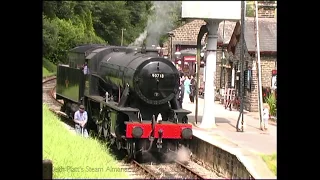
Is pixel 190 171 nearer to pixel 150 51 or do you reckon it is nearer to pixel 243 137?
pixel 243 137

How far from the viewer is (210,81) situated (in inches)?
266

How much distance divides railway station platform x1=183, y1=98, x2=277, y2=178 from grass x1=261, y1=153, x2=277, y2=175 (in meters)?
0.04

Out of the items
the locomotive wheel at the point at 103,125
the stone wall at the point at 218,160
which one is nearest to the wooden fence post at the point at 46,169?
the stone wall at the point at 218,160

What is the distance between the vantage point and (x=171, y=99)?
5.82 meters

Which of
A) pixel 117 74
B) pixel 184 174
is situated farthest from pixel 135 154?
pixel 117 74

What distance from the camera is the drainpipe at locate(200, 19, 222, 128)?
255 inches

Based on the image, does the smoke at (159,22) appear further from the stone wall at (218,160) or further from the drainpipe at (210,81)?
the stone wall at (218,160)

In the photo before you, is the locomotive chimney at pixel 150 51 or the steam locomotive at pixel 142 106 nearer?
the steam locomotive at pixel 142 106

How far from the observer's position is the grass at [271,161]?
3733 mm

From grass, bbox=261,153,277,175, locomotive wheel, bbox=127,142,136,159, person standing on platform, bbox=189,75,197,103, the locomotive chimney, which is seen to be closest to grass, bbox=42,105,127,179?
grass, bbox=261,153,277,175

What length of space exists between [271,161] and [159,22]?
1.49m

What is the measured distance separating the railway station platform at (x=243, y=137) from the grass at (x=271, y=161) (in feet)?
0.12
